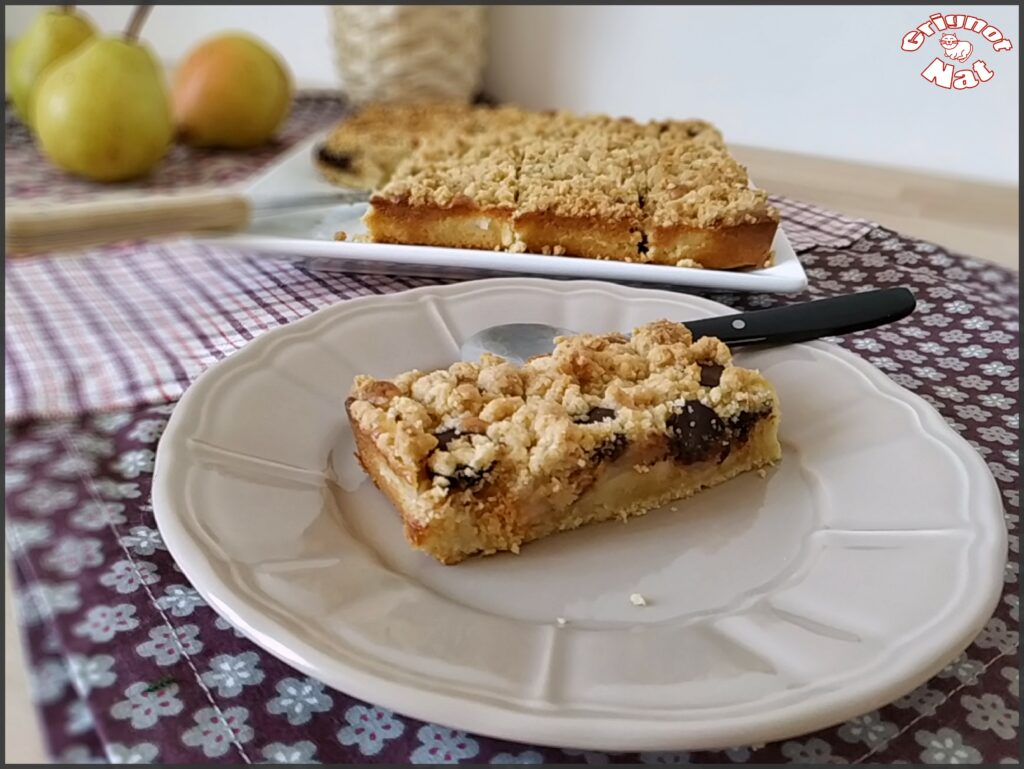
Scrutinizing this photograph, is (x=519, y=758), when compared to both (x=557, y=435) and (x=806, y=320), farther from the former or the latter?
(x=806, y=320)

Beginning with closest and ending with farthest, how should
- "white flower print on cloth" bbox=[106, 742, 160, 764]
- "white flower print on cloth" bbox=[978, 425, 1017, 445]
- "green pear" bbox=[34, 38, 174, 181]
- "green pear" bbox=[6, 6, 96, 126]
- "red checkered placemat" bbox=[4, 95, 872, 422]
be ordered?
1. "white flower print on cloth" bbox=[106, 742, 160, 764]
2. "red checkered placemat" bbox=[4, 95, 872, 422]
3. "white flower print on cloth" bbox=[978, 425, 1017, 445]
4. "green pear" bbox=[34, 38, 174, 181]
5. "green pear" bbox=[6, 6, 96, 126]

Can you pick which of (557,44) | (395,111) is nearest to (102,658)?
(395,111)

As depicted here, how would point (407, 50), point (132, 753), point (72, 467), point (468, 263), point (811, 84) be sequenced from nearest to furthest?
point (132, 753) → point (72, 467) → point (468, 263) → point (811, 84) → point (407, 50)

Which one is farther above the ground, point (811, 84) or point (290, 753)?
point (811, 84)

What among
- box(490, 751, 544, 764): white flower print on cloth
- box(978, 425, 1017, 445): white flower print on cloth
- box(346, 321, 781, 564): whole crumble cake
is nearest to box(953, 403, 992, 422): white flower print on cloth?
box(978, 425, 1017, 445): white flower print on cloth

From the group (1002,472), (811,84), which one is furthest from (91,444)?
(811,84)

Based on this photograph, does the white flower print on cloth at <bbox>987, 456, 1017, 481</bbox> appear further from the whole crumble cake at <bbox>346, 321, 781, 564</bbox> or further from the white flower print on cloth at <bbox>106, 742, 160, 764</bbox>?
the white flower print on cloth at <bbox>106, 742, 160, 764</bbox>
